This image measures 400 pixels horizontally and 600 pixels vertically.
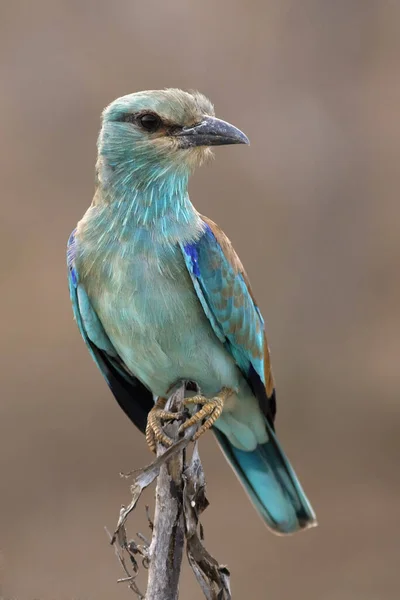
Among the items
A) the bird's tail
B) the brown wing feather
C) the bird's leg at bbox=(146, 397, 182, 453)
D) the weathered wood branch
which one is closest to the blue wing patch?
the brown wing feather

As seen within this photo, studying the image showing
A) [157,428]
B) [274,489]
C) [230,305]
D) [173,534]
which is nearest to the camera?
[173,534]

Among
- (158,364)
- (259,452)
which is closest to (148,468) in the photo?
(158,364)

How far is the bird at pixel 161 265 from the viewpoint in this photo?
1930 mm

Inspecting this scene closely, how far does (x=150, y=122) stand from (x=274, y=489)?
0.93m

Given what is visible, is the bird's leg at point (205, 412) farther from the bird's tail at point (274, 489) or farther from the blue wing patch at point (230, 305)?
the bird's tail at point (274, 489)

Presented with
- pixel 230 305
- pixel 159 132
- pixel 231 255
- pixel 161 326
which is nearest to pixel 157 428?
pixel 161 326

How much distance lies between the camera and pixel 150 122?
1.95 metres

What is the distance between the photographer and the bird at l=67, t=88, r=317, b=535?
1.93 metres

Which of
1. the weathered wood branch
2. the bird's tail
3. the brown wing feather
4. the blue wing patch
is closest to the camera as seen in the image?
the weathered wood branch

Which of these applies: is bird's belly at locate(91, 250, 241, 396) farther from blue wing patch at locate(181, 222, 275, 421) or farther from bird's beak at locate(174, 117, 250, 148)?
bird's beak at locate(174, 117, 250, 148)

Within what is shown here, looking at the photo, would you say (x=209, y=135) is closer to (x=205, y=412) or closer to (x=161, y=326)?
(x=161, y=326)

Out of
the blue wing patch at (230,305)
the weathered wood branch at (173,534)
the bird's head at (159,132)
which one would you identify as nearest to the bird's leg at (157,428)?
the weathered wood branch at (173,534)

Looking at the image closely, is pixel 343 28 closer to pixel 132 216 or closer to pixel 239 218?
pixel 239 218

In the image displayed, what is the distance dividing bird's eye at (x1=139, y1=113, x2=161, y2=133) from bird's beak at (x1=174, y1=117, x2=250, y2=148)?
0.15 ft
